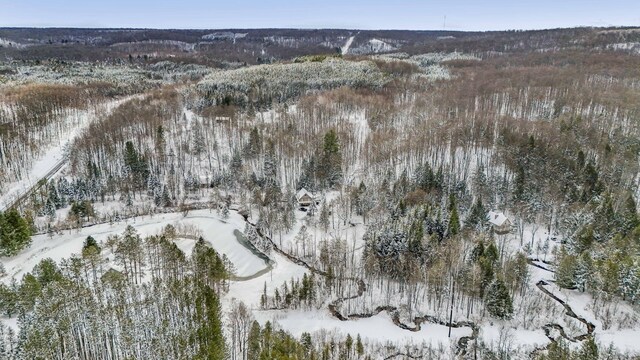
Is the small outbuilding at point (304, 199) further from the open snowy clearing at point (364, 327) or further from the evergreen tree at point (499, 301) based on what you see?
the evergreen tree at point (499, 301)

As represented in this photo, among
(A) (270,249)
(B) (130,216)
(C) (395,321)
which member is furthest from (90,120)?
(C) (395,321)

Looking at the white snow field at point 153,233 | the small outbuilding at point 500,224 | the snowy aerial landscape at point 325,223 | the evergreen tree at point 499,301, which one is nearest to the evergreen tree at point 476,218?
the snowy aerial landscape at point 325,223

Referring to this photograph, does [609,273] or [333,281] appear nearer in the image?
[609,273]

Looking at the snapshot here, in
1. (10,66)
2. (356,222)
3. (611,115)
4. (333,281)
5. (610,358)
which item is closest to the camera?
(610,358)

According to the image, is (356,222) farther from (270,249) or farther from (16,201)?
(16,201)

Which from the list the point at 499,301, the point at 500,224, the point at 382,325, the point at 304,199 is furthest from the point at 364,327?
the point at 304,199

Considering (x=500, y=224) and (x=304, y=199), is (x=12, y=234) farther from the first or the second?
(x=500, y=224)
